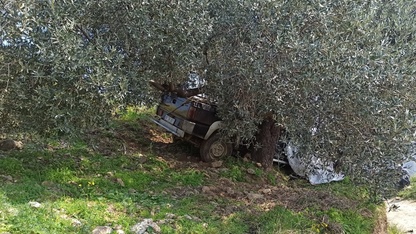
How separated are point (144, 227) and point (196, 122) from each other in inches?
124

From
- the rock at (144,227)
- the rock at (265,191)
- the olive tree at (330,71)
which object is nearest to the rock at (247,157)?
the rock at (265,191)

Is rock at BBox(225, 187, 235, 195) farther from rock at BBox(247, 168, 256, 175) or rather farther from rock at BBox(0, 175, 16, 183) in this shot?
rock at BBox(0, 175, 16, 183)

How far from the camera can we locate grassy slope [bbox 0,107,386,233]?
442cm

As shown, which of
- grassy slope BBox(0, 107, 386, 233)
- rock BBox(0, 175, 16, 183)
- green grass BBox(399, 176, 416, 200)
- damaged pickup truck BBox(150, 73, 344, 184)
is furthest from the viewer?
green grass BBox(399, 176, 416, 200)

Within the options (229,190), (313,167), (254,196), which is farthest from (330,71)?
(229,190)

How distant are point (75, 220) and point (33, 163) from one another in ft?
6.22

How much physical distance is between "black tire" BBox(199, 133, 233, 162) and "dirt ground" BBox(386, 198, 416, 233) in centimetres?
365

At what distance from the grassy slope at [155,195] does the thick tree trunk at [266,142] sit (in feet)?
0.96

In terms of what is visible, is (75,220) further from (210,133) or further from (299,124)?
(210,133)

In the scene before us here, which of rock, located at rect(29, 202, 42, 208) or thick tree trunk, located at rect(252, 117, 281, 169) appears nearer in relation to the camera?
rock, located at rect(29, 202, 42, 208)

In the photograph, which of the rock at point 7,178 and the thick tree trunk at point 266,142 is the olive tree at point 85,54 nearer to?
the rock at point 7,178

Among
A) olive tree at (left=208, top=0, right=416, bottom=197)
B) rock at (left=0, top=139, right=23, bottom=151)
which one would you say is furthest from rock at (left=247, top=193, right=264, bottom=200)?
rock at (left=0, top=139, right=23, bottom=151)

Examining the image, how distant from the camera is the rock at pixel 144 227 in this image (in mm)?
4344

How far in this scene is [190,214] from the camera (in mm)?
5020
